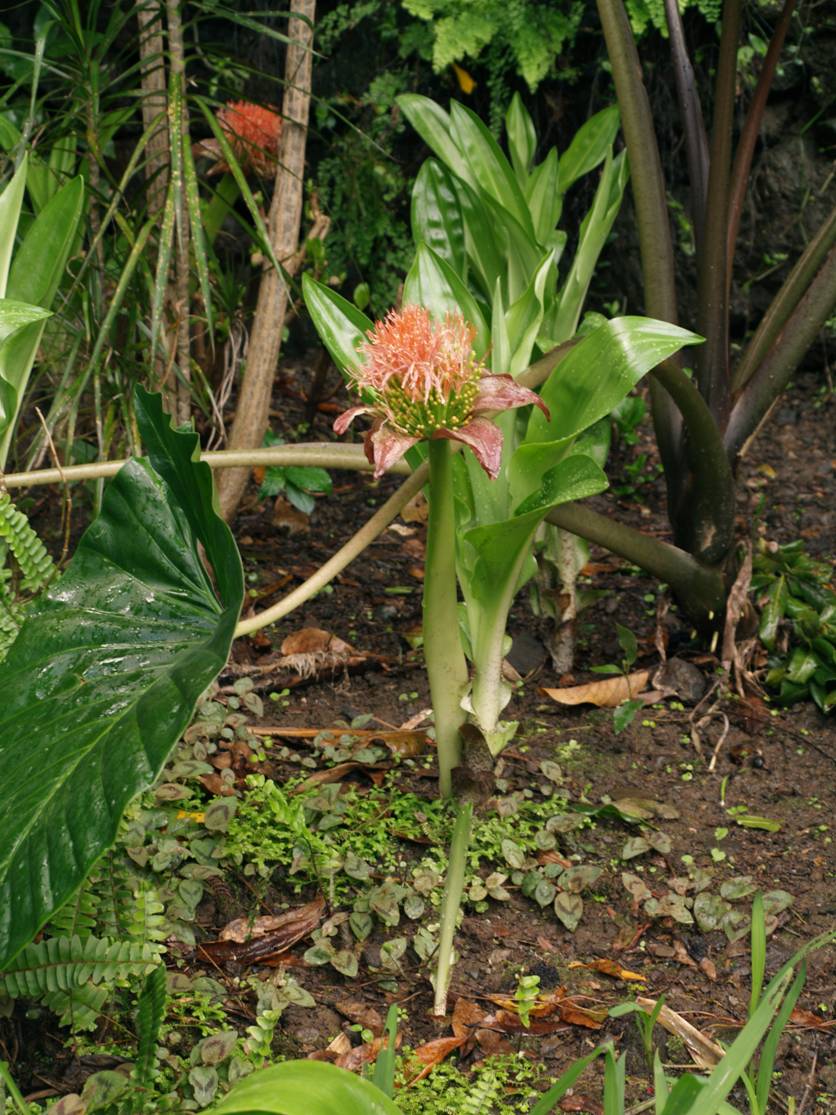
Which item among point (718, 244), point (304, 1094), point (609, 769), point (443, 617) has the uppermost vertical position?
point (718, 244)

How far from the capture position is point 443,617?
146cm

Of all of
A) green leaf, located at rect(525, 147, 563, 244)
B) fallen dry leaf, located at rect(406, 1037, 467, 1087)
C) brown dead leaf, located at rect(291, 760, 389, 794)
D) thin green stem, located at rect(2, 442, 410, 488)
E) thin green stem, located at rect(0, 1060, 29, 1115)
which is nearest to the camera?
thin green stem, located at rect(0, 1060, 29, 1115)

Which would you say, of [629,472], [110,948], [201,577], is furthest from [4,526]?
[629,472]

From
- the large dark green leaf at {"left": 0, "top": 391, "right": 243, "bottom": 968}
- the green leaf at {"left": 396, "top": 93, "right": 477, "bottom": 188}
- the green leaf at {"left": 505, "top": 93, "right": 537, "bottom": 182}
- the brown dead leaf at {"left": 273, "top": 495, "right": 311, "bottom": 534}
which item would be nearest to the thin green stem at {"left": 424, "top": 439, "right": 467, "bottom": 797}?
the large dark green leaf at {"left": 0, "top": 391, "right": 243, "bottom": 968}

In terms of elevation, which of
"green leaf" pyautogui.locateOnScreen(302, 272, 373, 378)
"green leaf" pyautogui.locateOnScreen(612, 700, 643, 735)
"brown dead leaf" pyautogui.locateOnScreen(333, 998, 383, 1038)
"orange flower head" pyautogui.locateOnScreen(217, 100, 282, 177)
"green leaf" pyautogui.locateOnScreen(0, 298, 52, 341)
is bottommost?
"brown dead leaf" pyautogui.locateOnScreen(333, 998, 383, 1038)

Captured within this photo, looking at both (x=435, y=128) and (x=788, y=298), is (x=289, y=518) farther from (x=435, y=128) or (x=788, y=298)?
(x=788, y=298)

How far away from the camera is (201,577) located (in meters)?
1.37

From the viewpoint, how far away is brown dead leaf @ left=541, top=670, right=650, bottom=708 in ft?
7.55

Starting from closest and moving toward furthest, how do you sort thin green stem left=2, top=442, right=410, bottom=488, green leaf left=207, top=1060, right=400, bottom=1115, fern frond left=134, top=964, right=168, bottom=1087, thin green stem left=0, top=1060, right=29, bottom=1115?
green leaf left=207, top=1060, right=400, bottom=1115, thin green stem left=0, top=1060, right=29, bottom=1115, fern frond left=134, top=964, right=168, bottom=1087, thin green stem left=2, top=442, right=410, bottom=488

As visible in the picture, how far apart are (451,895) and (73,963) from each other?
482 millimetres

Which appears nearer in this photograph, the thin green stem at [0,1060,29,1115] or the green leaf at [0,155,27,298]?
the thin green stem at [0,1060,29,1115]

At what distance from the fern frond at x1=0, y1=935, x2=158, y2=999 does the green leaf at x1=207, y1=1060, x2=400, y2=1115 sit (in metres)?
0.45

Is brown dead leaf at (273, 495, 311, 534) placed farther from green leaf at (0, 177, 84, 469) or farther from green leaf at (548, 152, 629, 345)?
green leaf at (0, 177, 84, 469)

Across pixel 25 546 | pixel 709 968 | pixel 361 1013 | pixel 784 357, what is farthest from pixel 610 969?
pixel 784 357
